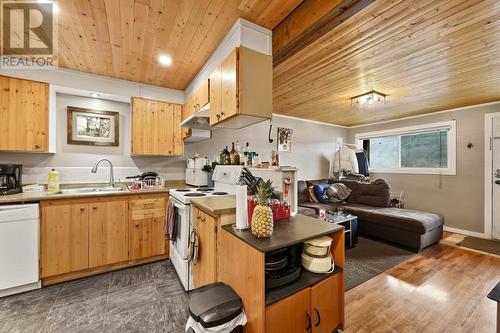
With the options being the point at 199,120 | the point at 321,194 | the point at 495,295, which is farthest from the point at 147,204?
the point at 321,194

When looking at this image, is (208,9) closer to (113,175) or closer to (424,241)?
(113,175)

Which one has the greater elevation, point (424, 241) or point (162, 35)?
point (162, 35)

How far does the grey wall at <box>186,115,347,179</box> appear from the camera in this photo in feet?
12.7

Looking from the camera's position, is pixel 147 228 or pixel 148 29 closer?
pixel 148 29

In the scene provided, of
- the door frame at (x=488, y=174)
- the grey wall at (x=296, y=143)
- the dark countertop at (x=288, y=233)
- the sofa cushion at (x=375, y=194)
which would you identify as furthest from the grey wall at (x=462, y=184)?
the dark countertop at (x=288, y=233)

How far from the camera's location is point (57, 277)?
7.47 feet

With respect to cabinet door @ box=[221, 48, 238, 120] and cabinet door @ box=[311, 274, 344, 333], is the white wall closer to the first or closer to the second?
cabinet door @ box=[221, 48, 238, 120]

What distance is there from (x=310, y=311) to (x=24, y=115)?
3484 mm

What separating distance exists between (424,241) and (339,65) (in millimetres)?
2868

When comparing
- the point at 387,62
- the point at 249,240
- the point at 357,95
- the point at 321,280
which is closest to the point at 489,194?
the point at 357,95

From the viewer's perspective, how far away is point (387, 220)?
337cm

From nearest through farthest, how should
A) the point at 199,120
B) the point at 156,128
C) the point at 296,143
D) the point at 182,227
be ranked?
the point at 182,227 < the point at 199,120 < the point at 156,128 < the point at 296,143

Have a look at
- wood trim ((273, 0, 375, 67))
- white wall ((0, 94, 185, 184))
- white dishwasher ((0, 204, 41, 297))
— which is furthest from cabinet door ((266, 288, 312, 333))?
white wall ((0, 94, 185, 184))

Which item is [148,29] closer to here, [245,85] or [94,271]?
[245,85]
